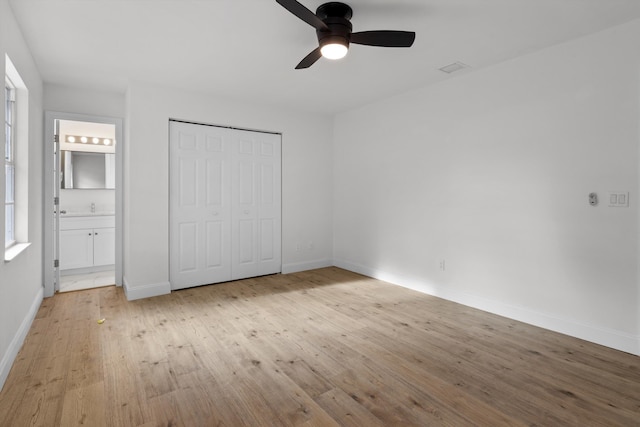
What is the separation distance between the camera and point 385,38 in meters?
2.36

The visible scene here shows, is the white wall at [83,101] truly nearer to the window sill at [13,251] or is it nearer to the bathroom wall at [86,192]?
the bathroom wall at [86,192]

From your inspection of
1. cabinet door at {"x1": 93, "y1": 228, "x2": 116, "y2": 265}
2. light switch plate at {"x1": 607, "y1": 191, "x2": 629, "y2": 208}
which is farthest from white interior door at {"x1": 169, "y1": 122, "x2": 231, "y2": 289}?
light switch plate at {"x1": 607, "y1": 191, "x2": 629, "y2": 208}

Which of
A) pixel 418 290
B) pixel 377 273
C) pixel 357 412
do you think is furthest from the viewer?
pixel 377 273

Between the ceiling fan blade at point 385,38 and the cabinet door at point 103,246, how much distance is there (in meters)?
4.78

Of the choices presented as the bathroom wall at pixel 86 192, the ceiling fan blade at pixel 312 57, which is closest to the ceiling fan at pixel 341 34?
the ceiling fan blade at pixel 312 57

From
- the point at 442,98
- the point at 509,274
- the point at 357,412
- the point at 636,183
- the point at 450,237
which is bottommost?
the point at 357,412

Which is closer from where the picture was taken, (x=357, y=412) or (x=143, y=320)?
(x=357, y=412)

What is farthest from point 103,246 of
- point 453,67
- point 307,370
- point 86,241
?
point 453,67

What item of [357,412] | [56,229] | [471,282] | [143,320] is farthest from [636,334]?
[56,229]

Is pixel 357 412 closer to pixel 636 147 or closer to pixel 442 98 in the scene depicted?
pixel 636 147

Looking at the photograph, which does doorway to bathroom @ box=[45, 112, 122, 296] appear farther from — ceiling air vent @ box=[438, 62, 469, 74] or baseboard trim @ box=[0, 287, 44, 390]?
ceiling air vent @ box=[438, 62, 469, 74]

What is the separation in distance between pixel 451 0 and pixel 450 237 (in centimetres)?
240

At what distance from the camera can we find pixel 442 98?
152 inches

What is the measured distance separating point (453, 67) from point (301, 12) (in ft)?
6.66
